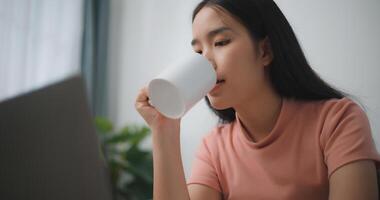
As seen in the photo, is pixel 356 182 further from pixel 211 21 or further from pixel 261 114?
pixel 211 21

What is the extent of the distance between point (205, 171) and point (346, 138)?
0.40 metres

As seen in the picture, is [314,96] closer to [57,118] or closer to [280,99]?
[280,99]

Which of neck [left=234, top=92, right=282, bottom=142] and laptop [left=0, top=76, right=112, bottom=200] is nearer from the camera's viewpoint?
laptop [left=0, top=76, right=112, bottom=200]

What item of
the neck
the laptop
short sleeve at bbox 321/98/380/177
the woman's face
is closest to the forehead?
the woman's face

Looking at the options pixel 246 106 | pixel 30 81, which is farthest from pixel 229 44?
pixel 30 81

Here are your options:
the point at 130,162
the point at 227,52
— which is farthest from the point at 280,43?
the point at 130,162

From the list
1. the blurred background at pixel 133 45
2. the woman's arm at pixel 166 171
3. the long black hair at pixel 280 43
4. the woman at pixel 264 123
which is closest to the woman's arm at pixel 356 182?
the woman at pixel 264 123

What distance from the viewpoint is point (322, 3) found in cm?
143

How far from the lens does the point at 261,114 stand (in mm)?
1017

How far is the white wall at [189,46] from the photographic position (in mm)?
1293

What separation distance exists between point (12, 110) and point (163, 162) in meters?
0.61

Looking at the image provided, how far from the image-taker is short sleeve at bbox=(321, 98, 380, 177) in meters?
0.80

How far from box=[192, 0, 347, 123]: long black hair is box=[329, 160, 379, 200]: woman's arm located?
0.24 meters

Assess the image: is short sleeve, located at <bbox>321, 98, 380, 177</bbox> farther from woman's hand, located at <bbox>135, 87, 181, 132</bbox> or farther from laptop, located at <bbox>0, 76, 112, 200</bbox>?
laptop, located at <bbox>0, 76, 112, 200</bbox>
